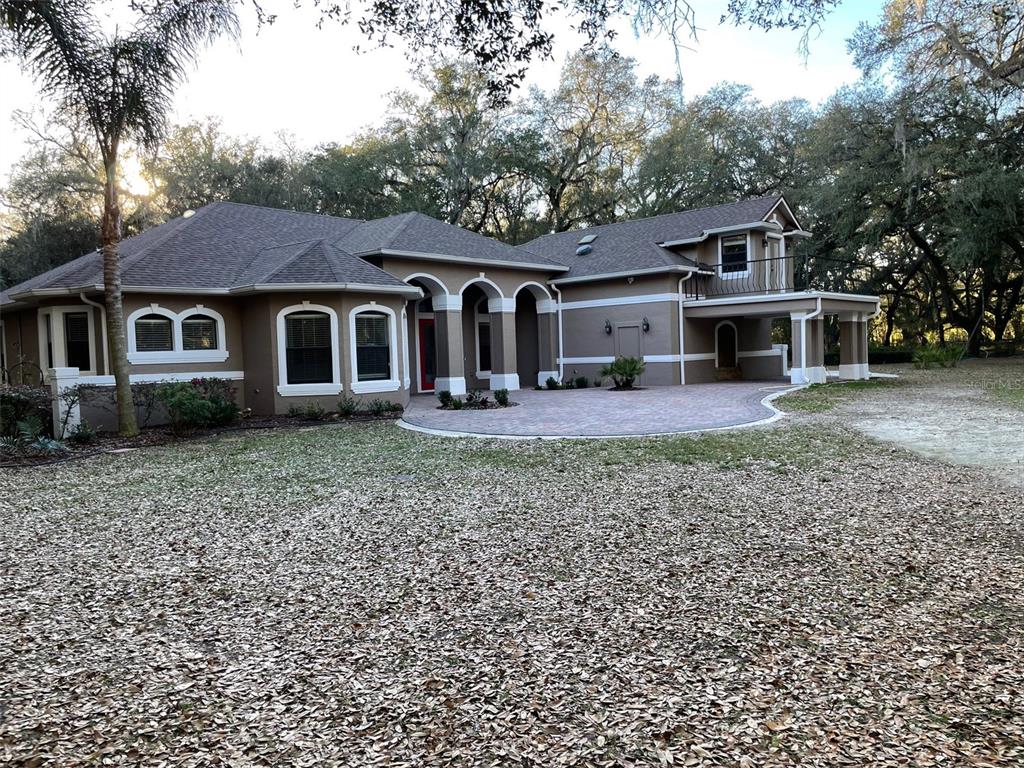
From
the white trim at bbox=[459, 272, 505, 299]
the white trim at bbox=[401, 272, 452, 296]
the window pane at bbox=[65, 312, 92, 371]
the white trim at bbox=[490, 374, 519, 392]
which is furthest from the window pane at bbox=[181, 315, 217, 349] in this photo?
the white trim at bbox=[490, 374, 519, 392]

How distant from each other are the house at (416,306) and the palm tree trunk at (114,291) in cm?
89

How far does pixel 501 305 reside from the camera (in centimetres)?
2002

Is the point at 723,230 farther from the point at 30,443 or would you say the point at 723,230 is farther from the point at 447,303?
the point at 30,443

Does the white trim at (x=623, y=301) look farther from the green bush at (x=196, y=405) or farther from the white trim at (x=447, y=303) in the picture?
the green bush at (x=196, y=405)

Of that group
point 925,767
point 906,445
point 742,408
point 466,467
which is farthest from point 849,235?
point 925,767

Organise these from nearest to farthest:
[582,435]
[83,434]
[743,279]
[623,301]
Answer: [582,435], [83,434], [623,301], [743,279]

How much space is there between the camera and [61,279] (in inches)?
556

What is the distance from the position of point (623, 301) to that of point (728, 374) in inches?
174

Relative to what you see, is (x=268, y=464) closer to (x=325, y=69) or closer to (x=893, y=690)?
(x=325, y=69)

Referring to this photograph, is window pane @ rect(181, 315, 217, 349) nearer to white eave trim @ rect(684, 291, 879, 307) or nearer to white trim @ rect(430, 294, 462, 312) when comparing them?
white trim @ rect(430, 294, 462, 312)

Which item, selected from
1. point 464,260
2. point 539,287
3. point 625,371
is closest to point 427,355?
point 464,260

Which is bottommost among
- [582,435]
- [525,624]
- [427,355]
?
[525,624]

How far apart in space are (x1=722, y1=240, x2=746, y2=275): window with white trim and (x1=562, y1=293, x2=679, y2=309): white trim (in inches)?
95.1

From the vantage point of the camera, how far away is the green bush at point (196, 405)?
1210cm
